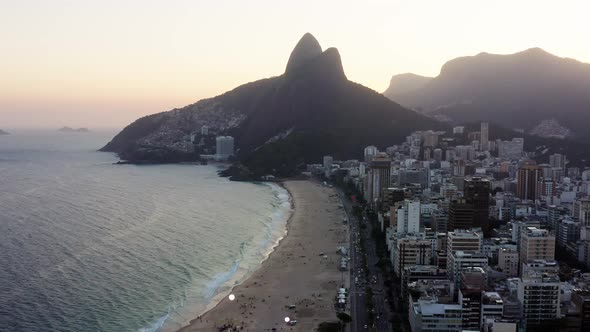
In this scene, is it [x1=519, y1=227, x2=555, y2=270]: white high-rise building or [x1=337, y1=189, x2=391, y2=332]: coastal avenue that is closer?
[x1=337, y1=189, x2=391, y2=332]: coastal avenue

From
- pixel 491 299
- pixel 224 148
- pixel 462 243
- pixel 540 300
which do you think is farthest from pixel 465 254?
pixel 224 148

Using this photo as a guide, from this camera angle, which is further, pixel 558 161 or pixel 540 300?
pixel 558 161

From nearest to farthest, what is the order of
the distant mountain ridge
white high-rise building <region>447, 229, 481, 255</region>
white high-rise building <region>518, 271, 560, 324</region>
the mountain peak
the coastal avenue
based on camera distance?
white high-rise building <region>518, 271, 560, 324</region>
the coastal avenue
white high-rise building <region>447, 229, 481, 255</region>
the distant mountain ridge
the mountain peak

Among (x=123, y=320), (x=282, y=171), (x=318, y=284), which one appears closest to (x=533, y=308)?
(x=318, y=284)

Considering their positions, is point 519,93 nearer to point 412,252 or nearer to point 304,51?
point 304,51

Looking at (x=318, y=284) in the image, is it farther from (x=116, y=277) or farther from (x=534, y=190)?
(x=534, y=190)

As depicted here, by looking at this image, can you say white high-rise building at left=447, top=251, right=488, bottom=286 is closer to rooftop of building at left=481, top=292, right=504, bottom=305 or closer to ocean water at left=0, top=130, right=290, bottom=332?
rooftop of building at left=481, top=292, right=504, bottom=305

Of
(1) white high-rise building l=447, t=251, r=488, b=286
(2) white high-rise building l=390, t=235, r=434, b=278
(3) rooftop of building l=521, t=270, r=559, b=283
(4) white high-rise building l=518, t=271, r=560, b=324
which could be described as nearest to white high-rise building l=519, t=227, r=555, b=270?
(1) white high-rise building l=447, t=251, r=488, b=286
